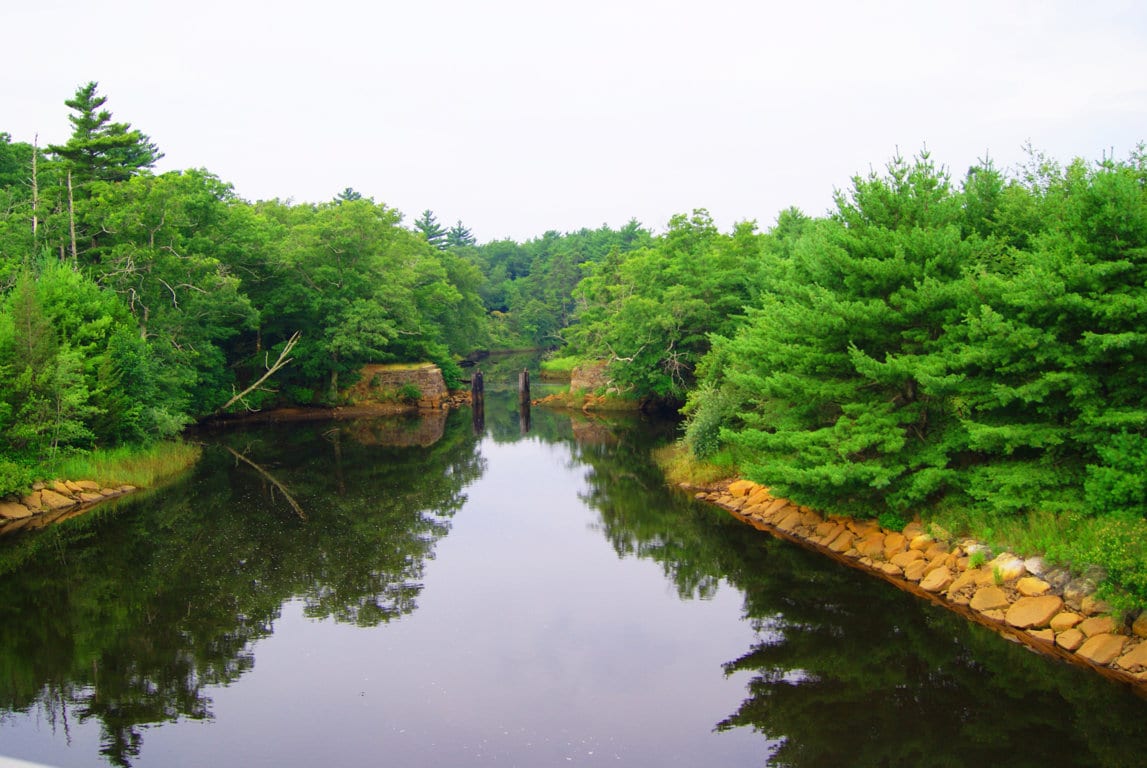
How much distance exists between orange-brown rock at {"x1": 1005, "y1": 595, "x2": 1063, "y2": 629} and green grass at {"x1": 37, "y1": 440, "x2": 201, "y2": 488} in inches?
1034

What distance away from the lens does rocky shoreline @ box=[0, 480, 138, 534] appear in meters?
24.1

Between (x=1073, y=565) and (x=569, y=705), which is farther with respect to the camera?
(x=1073, y=565)

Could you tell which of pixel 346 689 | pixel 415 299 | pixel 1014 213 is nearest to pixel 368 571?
pixel 346 689

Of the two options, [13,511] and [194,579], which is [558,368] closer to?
[13,511]

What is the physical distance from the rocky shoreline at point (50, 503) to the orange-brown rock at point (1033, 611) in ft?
81.3

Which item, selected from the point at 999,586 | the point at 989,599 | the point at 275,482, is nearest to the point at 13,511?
the point at 275,482

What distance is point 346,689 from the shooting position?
47.0 feet

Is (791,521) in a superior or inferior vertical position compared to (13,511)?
inferior

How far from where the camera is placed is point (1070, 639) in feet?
48.0

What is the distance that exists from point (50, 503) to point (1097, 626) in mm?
26904

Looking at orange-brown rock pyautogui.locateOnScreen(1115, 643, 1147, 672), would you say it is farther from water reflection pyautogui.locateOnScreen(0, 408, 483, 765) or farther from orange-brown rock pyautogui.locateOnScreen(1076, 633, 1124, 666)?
water reflection pyautogui.locateOnScreen(0, 408, 483, 765)

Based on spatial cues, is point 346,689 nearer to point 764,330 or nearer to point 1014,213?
point 764,330

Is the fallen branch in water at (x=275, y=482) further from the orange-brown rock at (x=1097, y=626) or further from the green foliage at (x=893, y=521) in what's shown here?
the orange-brown rock at (x=1097, y=626)

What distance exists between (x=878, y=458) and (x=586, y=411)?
3377 centimetres
